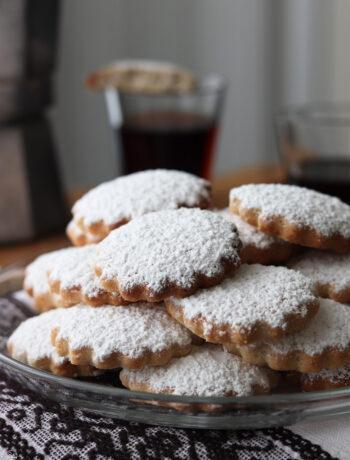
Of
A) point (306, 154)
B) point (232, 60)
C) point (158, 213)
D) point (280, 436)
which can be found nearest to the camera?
point (280, 436)

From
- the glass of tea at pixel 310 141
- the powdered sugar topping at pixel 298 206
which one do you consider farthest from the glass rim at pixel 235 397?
the glass of tea at pixel 310 141

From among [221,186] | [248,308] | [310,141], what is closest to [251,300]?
[248,308]

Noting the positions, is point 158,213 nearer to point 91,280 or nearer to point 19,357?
point 91,280

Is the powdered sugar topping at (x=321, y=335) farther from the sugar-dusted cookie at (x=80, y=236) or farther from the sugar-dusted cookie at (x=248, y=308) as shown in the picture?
the sugar-dusted cookie at (x=80, y=236)

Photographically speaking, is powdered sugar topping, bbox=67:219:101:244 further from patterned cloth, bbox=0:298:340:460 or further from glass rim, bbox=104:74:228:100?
glass rim, bbox=104:74:228:100

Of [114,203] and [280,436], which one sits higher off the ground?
[114,203]

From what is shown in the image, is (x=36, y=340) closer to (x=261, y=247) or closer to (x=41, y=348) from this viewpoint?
(x=41, y=348)

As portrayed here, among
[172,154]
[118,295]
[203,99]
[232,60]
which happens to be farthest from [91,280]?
[232,60]
